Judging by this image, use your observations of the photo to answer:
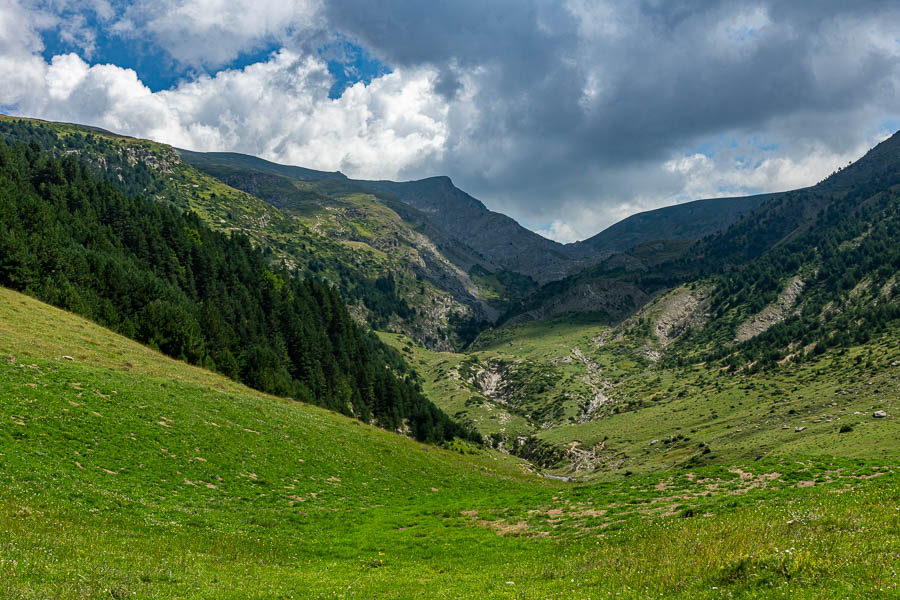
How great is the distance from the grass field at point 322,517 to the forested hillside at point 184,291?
27809 mm

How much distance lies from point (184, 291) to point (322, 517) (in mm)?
110648

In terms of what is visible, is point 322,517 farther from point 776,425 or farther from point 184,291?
point 776,425

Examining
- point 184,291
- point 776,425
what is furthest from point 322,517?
point 776,425

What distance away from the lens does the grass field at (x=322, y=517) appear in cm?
1611

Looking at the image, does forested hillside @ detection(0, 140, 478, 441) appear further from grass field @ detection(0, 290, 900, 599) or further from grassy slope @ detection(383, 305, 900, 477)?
grassy slope @ detection(383, 305, 900, 477)

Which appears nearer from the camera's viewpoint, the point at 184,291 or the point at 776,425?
the point at 776,425

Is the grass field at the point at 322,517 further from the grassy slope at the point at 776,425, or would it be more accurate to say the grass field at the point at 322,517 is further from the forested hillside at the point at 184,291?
the grassy slope at the point at 776,425

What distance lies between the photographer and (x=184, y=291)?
124562 mm

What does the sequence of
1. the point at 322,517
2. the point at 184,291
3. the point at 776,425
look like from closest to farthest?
the point at 322,517
the point at 776,425
the point at 184,291

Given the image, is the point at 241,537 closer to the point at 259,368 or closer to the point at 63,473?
the point at 63,473

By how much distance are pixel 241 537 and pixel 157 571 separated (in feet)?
31.3

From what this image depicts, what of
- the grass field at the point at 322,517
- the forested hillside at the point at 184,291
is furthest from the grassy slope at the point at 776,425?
the forested hillside at the point at 184,291

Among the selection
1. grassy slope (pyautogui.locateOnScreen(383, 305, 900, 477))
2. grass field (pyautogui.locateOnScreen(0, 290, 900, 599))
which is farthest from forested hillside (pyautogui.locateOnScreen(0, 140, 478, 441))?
grassy slope (pyautogui.locateOnScreen(383, 305, 900, 477))

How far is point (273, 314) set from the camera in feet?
453
